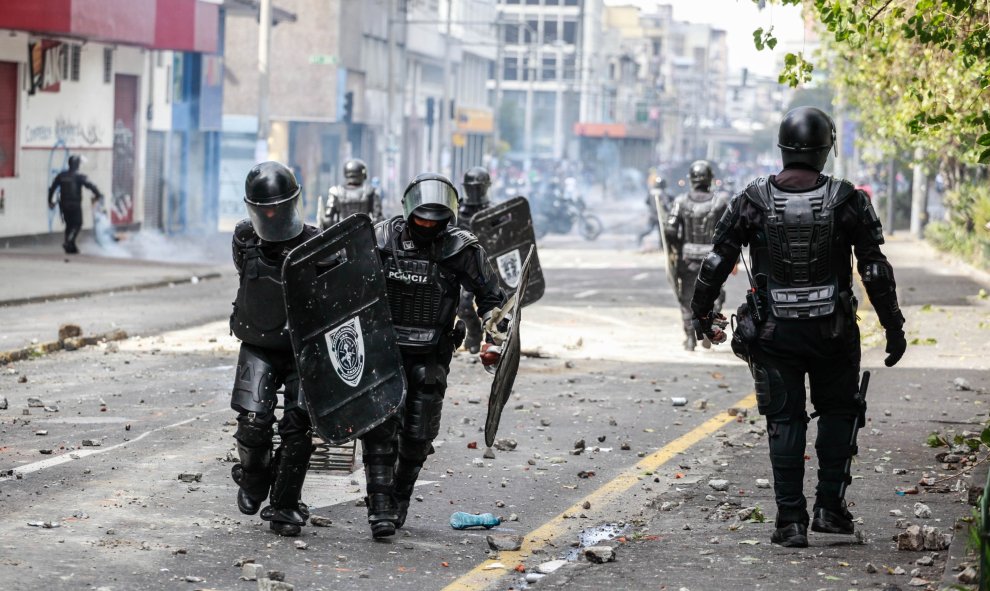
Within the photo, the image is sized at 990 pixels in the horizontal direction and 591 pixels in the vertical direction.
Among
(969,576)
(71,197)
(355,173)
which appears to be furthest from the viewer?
(71,197)

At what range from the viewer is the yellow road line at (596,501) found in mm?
6305

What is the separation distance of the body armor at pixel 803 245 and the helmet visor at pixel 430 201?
1292mm

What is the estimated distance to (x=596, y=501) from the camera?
26.4 ft

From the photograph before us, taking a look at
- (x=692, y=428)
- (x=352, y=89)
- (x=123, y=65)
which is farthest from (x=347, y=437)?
(x=352, y=89)

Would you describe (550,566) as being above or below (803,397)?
below

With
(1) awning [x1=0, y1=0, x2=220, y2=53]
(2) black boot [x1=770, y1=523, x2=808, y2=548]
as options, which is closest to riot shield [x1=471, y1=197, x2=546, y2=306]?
(2) black boot [x1=770, y1=523, x2=808, y2=548]

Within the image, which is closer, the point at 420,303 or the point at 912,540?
the point at 912,540

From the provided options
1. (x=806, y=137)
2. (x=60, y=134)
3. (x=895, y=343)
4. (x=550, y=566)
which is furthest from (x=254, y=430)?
(x=60, y=134)

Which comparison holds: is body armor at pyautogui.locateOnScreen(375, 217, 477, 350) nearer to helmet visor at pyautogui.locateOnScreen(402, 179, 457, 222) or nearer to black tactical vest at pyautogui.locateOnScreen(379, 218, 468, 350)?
black tactical vest at pyautogui.locateOnScreen(379, 218, 468, 350)

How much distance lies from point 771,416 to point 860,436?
359cm

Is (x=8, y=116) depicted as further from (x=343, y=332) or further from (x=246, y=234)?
(x=343, y=332)

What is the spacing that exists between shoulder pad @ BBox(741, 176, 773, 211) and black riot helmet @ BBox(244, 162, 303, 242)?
1.92m

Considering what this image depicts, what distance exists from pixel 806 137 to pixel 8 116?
23.5 m

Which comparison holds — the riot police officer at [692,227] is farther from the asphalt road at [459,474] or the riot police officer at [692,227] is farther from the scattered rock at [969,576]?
the scattered rock at [969,576]
